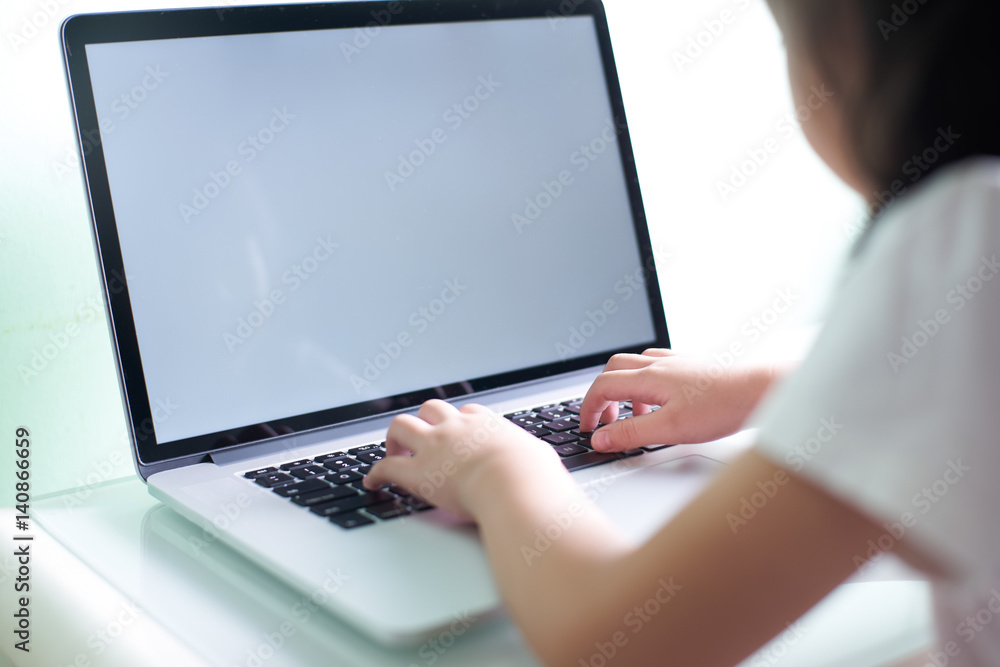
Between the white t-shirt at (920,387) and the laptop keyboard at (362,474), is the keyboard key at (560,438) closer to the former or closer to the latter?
the laptop keyboard at (362,474)

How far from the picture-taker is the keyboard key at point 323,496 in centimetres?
58

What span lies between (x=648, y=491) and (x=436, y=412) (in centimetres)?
16

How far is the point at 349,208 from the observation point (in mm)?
757

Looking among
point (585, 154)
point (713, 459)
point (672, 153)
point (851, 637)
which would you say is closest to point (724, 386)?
point (713, 459)

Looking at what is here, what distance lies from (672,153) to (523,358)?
514mm

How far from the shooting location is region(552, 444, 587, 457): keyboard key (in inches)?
25.6

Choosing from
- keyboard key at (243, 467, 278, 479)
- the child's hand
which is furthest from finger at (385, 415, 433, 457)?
keyboard key at (243, 467, 278, 479)

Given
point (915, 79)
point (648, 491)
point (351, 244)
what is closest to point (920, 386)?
point (915, 79)

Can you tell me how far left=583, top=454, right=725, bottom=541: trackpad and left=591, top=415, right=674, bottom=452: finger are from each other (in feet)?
0.08

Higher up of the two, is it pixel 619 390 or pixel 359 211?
pixel 359 211

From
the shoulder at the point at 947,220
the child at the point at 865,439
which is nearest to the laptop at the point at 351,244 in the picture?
the child at the point at 865,439

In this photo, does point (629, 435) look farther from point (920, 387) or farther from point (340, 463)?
point (920, 387)

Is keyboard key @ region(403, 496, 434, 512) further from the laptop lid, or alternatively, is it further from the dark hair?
the dark hair

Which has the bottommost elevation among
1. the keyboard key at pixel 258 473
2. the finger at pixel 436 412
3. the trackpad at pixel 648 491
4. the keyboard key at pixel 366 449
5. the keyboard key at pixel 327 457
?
the trackpad at pixel 648 491
